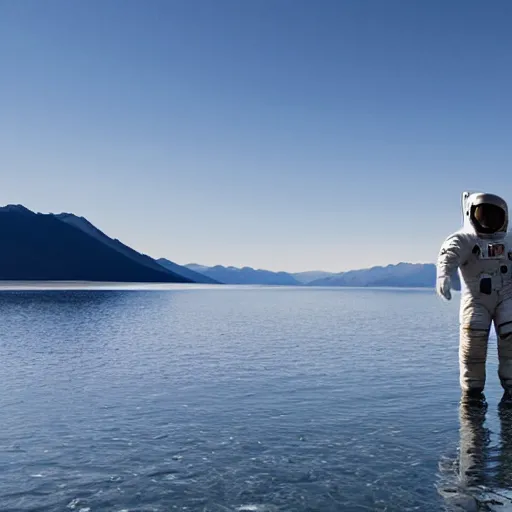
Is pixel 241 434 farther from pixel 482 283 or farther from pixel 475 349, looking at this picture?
pixel 482 283

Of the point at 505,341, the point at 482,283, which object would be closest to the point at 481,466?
the point at 505,341

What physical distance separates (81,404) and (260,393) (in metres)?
3.19

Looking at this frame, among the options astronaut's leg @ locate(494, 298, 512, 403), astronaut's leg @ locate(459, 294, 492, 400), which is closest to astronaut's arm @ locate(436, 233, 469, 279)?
astronaut's leg @ locate(459, 294, 492, 400)

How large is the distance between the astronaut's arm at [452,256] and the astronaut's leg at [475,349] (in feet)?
2.44

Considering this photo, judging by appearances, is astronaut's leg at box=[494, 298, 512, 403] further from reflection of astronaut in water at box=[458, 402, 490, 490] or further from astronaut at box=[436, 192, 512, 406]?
reflection of astronaut in water at box=[458, 402, 490, 490]

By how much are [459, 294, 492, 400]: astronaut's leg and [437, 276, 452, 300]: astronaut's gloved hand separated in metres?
0.66

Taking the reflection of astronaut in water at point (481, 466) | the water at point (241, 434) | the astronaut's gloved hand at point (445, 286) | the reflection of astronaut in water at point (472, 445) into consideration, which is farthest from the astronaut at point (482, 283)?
the reflection of astronaut in water at point (481, 466)

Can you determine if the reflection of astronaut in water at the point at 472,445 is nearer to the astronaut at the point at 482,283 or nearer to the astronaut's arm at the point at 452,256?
the astronaut at the point at 482,283

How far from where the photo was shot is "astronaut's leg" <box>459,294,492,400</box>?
869 cm

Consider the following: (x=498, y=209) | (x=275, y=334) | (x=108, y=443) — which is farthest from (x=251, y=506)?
(x=275, y=334)

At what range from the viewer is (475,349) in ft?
28.5

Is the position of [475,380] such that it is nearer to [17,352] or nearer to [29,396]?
[29,396]

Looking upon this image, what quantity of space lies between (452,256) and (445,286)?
21.9 inches

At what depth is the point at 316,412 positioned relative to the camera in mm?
8117
